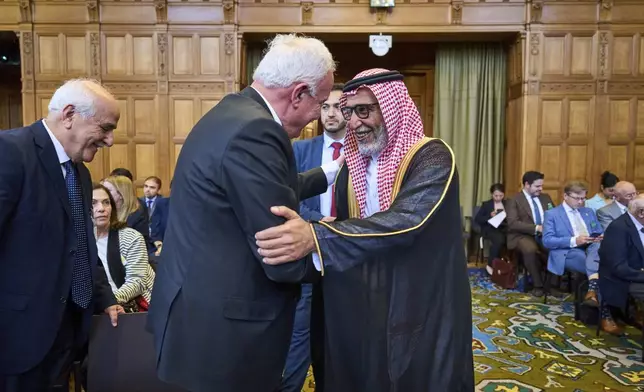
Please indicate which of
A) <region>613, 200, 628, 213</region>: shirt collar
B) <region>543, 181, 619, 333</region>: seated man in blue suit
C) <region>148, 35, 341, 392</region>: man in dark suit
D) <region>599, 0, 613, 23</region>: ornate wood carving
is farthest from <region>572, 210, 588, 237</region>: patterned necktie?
<region>148, 35, 341, 392</region>: man in dark suit

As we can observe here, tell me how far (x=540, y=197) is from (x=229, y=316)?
599cm

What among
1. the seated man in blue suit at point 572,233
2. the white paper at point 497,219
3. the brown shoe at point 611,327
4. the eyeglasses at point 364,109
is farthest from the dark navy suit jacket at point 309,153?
the white paper at point 497,219

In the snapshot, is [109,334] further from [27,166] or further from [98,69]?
[98,69]

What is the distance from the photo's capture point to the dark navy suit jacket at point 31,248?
1.71 meters

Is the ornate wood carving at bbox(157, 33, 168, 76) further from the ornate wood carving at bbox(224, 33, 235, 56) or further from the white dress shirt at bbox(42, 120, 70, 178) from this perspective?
the white dress shirt at bbox(42, 120, 70, 178)

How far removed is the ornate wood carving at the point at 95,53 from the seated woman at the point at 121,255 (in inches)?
217

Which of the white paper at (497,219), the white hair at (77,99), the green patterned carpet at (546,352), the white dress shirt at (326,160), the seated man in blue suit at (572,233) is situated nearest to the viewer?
the white hair at (77,99)

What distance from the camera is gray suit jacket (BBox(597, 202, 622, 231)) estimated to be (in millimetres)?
5691

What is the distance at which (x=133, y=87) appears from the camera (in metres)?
7.96

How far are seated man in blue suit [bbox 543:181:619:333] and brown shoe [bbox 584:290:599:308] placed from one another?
0.08 metres

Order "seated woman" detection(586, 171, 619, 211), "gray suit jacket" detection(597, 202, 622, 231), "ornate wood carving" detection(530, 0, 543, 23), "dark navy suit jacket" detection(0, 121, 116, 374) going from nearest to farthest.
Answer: "dark navy suit jacket" detection(0, 121, 116, 374)
"gray suit jacket" detection(597, 202, 622, 231)
"seated woman" detection(586, 171, 619, 211)
"ornate wood carving" detection(530, 0, 543, 23)

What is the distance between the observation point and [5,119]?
10.5 m

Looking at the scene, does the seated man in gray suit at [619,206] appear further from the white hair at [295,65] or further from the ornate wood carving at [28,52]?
the ornate wood carving at [28,52]

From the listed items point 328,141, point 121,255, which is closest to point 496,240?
point 328,141
